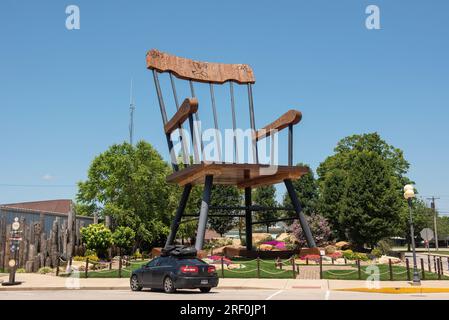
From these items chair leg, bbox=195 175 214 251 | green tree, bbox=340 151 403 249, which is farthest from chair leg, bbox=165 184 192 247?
green tree, bbox=340 151 403 249

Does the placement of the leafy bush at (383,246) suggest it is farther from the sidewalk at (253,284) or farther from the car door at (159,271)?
the car door at (159,271)

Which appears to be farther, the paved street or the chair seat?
the chair seat

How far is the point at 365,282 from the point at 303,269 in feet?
13.6

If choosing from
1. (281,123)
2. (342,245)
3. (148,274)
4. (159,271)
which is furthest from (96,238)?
(342,245)

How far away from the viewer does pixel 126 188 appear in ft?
142

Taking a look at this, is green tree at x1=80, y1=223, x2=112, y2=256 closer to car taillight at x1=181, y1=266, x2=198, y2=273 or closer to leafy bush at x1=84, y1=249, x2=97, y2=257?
leafy bush at x1=84, y1=249, x2=97, y2=257

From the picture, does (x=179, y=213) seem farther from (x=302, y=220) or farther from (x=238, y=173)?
(x=302, y=220)

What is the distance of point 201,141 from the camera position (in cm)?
2212

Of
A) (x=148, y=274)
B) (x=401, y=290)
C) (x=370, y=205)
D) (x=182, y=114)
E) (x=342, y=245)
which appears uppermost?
(x=182, y=114)

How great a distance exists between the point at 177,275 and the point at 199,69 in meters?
13.6

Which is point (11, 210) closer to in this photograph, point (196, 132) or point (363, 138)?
point (196, 132)

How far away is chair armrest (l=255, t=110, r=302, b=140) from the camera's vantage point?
2223 cm

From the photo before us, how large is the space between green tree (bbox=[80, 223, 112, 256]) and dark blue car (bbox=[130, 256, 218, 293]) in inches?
693
